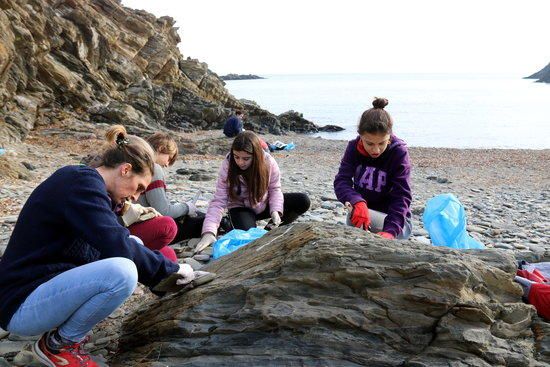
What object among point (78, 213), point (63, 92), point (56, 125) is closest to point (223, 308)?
point (78, 213)

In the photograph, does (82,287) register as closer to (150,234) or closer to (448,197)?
(150,234)

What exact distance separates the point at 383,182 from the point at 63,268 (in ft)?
13.2

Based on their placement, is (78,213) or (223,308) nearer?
(78,213)

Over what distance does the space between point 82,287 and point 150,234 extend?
101 inches

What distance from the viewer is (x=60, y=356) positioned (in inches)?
134

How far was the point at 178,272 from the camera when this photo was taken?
3.86 meters

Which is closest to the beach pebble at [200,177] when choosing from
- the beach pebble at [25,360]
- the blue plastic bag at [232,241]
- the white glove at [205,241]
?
the white glove at [205,241]

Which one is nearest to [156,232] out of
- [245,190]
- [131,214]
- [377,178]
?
[131,214]

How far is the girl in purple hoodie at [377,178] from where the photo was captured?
5.73 m

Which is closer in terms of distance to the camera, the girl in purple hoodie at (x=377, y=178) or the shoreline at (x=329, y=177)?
the girl in purple hoodie at (x=377, y=178)

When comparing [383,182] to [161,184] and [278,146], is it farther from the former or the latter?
[278,146]

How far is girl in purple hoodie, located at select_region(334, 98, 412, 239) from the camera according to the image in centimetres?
573

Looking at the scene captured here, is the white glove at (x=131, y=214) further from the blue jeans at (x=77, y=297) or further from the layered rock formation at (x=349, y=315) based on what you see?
the blue jeans at (x=77, y=297)

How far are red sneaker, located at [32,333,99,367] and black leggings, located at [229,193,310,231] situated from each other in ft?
12.5
